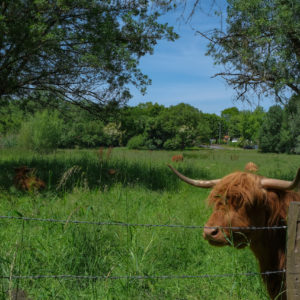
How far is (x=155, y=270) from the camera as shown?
357 cm

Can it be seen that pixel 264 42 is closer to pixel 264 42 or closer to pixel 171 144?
pixel 264 42

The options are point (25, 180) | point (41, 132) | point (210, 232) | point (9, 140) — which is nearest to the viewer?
point (210, 232)

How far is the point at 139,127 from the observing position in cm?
5675

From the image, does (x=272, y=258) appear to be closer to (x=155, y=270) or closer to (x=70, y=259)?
(x=155, y=270)

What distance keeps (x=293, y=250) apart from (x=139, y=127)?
180 feet

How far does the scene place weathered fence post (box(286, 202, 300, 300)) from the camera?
2033 millimetres

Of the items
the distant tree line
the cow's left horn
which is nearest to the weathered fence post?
the cow's left horn

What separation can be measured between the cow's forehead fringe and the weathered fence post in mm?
495

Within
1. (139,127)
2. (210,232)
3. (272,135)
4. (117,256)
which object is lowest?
(117,256)

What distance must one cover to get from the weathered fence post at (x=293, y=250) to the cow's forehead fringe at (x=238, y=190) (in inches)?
19.5

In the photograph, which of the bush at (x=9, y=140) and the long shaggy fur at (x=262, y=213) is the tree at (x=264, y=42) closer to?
the long shaggy fur at (x=262, y=213)

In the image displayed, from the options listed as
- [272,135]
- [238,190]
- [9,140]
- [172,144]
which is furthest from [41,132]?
[272,135]

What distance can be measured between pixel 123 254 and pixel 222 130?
11566 cm

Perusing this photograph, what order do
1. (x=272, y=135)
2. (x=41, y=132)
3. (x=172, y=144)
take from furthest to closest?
(x=172, y=144) < (x=272, y=135) < (x=41, y=132)
